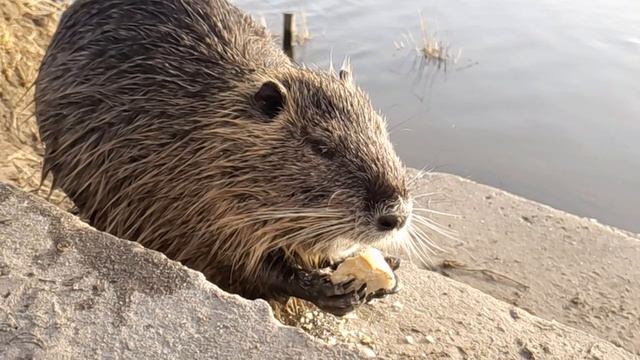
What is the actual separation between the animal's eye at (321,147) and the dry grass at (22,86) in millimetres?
1644

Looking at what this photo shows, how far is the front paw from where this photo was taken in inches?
96.6

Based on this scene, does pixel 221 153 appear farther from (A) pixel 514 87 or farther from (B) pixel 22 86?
(A) pixel 514 87

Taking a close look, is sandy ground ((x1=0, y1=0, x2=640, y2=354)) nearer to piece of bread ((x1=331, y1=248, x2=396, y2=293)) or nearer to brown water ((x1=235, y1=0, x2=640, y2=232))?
brown water ((x1=235, y1=0, x2=640, y2=232))

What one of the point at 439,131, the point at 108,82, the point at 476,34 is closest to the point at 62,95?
the point at 108,82

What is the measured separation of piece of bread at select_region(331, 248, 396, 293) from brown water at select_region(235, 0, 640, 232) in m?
3.66

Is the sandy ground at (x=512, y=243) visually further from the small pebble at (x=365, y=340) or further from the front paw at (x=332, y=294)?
the front paw at (x=332, y=294)

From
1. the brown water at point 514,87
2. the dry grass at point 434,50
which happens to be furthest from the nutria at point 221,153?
the dry grass at point 434,50

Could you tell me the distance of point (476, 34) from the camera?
29.7 feet

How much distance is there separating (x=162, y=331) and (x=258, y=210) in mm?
843

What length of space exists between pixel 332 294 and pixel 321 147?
19.7 inches

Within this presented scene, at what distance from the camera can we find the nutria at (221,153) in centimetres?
246

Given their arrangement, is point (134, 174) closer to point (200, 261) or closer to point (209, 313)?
point (200, 261)

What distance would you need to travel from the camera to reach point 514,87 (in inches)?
297

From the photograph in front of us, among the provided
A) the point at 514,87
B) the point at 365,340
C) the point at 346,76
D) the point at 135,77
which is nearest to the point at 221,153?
the point at 135,77
